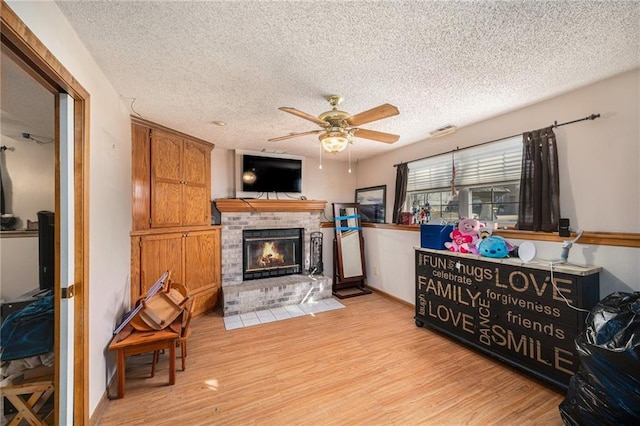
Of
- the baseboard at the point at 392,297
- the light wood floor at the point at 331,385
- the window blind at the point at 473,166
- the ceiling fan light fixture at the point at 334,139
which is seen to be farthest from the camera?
the baseboard at the point at 392,297

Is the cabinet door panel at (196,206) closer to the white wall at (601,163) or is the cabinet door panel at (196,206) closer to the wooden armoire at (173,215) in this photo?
the wooden armoire at (173,215)

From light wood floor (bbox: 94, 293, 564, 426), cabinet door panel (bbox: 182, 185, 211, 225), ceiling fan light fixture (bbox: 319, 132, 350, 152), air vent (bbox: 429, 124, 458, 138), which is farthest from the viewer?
cabinet door panel (bbox: 182, 185, 211, 225)

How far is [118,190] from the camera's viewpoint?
6.92 ft

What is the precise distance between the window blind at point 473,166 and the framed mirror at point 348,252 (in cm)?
121

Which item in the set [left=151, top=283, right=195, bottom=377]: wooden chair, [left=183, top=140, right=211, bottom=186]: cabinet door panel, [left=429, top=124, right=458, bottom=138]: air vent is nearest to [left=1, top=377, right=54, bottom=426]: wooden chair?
[left=151, top=283, right=195, bottom=377]: wooden chair

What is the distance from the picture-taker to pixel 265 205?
390 cm

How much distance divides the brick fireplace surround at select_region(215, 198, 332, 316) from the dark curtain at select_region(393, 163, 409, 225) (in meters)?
1.32

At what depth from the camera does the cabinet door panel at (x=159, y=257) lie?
2672mm

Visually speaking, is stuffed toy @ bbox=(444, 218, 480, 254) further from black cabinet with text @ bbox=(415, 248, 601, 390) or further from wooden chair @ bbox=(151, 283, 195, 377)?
wooden chair @ bbox=(151, 283, 195, 377)

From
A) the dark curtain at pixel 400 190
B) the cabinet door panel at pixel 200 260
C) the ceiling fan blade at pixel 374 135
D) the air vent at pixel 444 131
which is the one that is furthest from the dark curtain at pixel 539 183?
the cabinet door panel at pixel 200 260

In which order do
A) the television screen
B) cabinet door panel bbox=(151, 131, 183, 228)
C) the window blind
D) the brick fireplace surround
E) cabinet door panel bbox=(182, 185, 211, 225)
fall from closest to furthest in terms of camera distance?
the window blind → cabinet door panel bbox=(151, 131, 183, 228) → cabinet door panel bbox=(182, 185, 211, 225) → the brick fireplace surround → the television screen

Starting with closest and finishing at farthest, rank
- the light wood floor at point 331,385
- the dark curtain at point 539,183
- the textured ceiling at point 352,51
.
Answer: the textured ceiling at point 352,51, the light wood floor at point 331,385, the dark curtain at point 539,183

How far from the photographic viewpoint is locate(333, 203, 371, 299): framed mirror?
4.31 metres

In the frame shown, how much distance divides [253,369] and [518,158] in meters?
3.34
